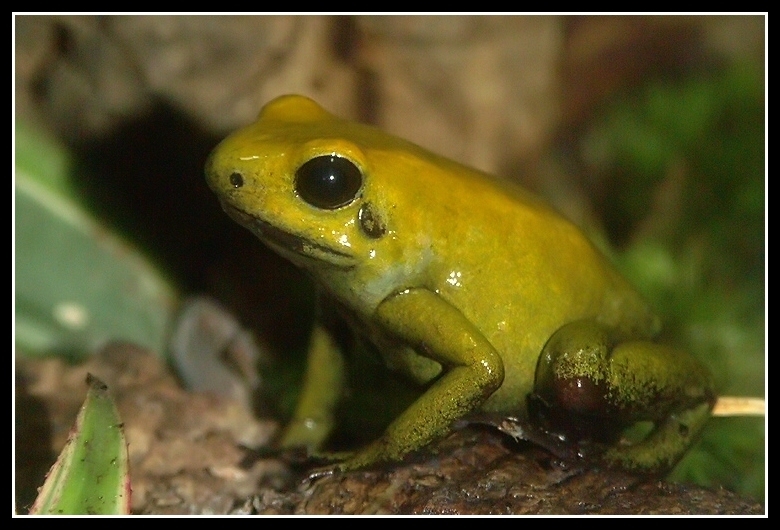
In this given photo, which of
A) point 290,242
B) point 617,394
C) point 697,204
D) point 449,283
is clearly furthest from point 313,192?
point 697,204

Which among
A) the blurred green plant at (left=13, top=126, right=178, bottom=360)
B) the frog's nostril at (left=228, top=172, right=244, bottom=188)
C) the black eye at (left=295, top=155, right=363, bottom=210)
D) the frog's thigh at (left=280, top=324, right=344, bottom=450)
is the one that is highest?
the blurred green plant at (left=13, top=126, right=178, bottom=360)

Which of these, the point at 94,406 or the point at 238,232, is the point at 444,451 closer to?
the point at 94,406

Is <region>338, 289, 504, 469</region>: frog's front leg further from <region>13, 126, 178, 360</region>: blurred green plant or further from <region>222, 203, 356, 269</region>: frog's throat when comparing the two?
<region>13, 126, 178, 360</region>: blurred green plant

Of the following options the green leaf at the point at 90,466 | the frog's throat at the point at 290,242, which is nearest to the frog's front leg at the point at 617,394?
the frog's throat at the point at 290,242

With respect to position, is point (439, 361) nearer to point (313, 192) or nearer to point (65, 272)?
point (313, 192)


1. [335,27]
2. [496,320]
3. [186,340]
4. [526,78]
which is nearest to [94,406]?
[496,320]

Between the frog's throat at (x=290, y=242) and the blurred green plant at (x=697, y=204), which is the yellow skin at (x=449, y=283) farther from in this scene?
the blurred green plant at (x=697, y=204)

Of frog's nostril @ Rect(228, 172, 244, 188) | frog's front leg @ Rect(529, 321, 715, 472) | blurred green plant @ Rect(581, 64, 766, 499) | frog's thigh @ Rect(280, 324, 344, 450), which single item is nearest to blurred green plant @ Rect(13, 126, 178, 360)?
frog's thigh @ Rect(280, 324, 344, 450)
